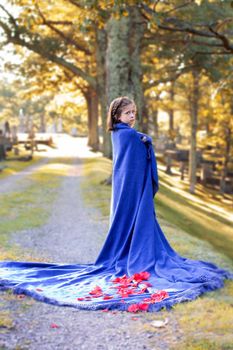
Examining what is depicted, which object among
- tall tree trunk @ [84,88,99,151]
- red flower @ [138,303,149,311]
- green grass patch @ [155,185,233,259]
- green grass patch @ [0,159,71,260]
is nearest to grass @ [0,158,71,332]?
green grass patch @ [0,159,71,260]

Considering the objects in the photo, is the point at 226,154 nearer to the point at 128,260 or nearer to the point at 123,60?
the point at 123,60

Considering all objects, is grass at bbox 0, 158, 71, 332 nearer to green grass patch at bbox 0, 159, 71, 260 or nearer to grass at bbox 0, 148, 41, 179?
green grass patch at bbox 0, 159, 71, 260

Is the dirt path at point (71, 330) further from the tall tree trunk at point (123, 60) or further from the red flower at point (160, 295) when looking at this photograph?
the tall tree trunk at point (123, 60)

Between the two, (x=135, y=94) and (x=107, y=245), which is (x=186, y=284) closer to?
Result: (x=107, y=245)

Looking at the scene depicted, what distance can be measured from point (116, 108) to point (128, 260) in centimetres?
202

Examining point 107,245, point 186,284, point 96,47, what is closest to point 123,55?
point 107,245

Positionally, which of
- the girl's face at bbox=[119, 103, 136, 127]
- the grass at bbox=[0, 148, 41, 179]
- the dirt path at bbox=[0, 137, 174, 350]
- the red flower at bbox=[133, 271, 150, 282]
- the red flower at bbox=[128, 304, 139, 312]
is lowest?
the grass at bbox=[0, 148, 41, 179]

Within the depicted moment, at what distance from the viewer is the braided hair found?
6.87m

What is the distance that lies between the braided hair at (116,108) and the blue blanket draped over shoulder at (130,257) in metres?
0.10

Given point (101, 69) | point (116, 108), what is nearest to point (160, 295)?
point (116, 108)

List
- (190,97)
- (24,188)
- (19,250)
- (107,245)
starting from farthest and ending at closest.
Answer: (190,97) → (24,188) → (19,250) → (107,245)

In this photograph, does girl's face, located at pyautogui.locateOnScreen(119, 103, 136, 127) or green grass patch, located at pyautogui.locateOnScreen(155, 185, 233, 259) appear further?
green grass patch, located at pyautogui.locateOnScreen(155, 185, 233, 259)

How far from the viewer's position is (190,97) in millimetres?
29062

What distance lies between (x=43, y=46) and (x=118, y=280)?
2242 cm
